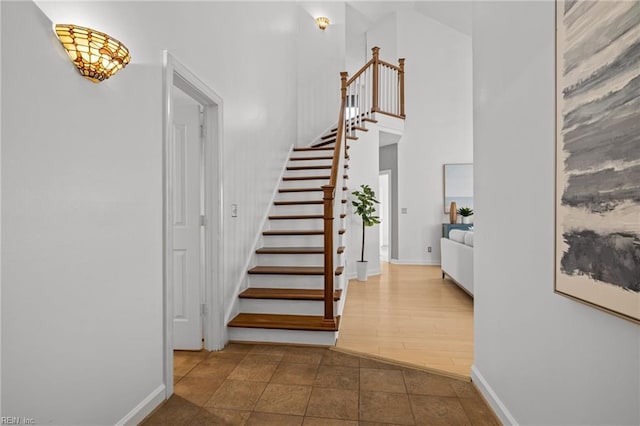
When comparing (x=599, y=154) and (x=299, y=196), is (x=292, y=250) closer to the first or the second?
(x=299, y=196)

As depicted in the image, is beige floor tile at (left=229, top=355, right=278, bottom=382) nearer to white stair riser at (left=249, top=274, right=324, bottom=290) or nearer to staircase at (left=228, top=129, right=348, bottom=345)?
staircase at (left=228, top=129, right=348, bottom=345)

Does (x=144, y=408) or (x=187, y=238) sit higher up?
(x=187, y=238)

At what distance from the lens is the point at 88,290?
147cm

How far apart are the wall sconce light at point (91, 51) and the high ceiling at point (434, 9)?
6.97m

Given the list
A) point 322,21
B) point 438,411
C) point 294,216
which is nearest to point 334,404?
point 438,411

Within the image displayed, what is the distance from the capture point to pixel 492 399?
6.16 ft

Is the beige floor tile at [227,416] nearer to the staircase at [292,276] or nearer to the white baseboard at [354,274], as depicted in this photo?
the staircase at [292,276]

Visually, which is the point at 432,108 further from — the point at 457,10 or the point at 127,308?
the point at 127,308

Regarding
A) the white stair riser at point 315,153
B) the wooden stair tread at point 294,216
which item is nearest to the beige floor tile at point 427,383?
the wooden stair tread at point 294,216

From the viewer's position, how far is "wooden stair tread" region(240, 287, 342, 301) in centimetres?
305

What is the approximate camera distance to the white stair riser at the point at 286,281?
11.0 feet

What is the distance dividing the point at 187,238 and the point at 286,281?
107cm

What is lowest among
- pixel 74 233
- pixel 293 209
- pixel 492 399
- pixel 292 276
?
pixel 492 399

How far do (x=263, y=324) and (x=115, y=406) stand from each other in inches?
53.7
